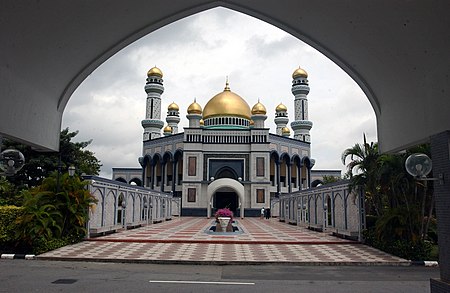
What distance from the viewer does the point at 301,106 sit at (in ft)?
166

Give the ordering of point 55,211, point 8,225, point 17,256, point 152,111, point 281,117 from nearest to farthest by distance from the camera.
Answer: point 17,256 → point 8,225 → point 55,211 → point 152,111 → point 281,117

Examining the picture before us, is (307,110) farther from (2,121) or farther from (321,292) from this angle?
(2,121)

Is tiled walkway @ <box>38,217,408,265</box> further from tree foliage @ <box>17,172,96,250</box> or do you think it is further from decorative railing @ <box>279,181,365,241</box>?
decorative railing @ <box>279,181,365,241</box>

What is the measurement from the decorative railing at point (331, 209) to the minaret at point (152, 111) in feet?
86.7

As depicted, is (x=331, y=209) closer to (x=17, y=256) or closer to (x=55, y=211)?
(x=55, y=211)

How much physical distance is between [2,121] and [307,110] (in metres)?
48.9

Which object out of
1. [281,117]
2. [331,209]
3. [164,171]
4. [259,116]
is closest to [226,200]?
[164,171]

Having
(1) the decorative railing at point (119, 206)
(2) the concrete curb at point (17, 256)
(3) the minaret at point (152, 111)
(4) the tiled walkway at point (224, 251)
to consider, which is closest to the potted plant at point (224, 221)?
(4) the tiled walkway at point (224, 251)

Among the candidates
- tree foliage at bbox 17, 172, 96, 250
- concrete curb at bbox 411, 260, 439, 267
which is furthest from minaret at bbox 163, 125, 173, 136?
concrete curb at bbox 411, 260, 439, 267

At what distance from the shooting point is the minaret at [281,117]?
55.5 meters

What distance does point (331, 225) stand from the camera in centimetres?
1806

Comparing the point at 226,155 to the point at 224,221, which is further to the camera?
the point at 226,155

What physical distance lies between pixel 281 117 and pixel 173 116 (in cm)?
1537

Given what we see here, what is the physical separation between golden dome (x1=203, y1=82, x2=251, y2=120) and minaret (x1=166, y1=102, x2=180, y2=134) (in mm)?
9402
